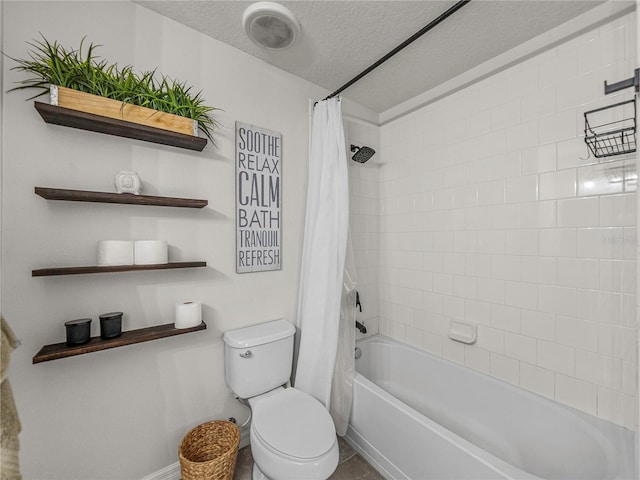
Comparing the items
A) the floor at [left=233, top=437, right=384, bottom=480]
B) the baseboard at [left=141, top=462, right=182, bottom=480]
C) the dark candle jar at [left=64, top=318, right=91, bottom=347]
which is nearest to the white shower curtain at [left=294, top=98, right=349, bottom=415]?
the floor at [left=233, top=437, right=384, bottom=480]

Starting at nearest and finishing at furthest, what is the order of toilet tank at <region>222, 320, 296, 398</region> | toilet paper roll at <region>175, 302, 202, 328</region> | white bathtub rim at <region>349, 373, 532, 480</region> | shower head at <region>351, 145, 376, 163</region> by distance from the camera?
white bathtub rim at <region>349, 373, 532, 480</region> < toilet paper roll at <region>175, 302, 202, 328</region> < toilet tank at <region>222, 320, 296, 398</region> < shower head at <region>351, 145, 376, 163</region>

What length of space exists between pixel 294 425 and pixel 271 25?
189cm

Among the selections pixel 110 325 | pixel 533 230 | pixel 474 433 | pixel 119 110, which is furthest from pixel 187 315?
pixel 533 230

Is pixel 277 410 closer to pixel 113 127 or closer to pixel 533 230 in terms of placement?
pixel 113 127

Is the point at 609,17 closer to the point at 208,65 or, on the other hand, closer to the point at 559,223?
the point at 559,223

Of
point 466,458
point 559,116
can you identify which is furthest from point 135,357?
point 559,116

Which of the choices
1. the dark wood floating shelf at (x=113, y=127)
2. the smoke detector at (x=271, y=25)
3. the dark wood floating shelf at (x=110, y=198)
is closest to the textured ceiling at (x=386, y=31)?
the smoke detector at (x=271, y=25)

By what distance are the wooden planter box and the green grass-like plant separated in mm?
40

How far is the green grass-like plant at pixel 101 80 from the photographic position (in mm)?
1077

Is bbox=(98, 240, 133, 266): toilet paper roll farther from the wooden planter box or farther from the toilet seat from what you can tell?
the toilet seat

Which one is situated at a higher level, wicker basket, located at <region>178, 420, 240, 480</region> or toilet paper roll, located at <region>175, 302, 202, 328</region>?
toilet paper roll, located at <region>175, 302, 202, 328</region>

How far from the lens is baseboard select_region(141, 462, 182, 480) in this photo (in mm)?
1368

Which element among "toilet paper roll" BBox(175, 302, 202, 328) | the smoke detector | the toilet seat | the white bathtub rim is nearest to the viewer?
the white bathtub rim

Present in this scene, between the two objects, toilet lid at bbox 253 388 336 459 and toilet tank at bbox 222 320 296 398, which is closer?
toilet lid at bbox 253 388 336 459
